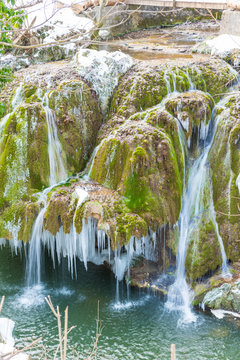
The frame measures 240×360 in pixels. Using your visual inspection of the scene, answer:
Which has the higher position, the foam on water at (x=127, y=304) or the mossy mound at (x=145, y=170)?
the mossy mound at (x=145, y=170)

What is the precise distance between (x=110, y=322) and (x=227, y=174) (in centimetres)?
338

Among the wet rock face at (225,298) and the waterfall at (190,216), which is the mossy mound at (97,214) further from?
the wet rock face at (225,298)

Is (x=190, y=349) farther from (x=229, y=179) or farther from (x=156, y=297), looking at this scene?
(x=229, y=179)

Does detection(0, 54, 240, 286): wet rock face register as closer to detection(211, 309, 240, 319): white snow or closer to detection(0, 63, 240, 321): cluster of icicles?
detection(0, 63, 240, 321): cluster of icicles

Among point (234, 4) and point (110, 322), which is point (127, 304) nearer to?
point (110, 322)

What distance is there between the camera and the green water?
6.61 metres

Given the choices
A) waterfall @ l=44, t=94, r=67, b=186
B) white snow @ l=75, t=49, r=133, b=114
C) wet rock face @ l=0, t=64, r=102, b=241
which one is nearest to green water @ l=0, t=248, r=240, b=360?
wet rock face @ l=0, t=64, r=102, b=241

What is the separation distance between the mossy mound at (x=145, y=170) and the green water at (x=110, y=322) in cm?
159

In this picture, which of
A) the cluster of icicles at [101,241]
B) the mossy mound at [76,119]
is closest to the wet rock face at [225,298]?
the cluster of icicles at [101,241]

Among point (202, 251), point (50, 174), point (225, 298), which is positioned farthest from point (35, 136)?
point (225, 298)

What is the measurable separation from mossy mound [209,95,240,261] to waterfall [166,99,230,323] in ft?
0.39

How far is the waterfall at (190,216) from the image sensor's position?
7.69m

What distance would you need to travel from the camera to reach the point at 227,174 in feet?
26.3

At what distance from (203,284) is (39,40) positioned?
307 inches
